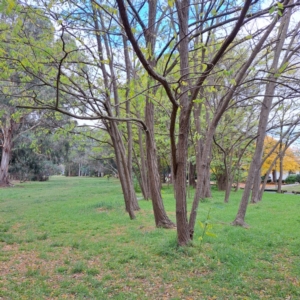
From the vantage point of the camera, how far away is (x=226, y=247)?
173 inches

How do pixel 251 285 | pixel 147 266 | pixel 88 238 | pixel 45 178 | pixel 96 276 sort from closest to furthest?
pixel 251 285 < pixel 96 276 < pixel 147 266 < pixel 88 238 < pixel 45 178

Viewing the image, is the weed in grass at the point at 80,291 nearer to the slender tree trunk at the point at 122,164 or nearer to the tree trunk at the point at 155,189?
the tree trunk at the point at 155,189

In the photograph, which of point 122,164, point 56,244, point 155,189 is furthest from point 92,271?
point 122,164

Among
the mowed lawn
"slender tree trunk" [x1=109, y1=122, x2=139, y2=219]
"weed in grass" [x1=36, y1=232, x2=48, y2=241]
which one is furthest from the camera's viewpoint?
"slender tree trunk" [x1=109, y1=122, x2=139, y2=219]

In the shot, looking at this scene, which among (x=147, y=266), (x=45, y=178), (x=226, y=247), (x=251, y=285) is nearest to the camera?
(x=251, y=285)

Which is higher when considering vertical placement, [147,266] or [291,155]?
[291,155]

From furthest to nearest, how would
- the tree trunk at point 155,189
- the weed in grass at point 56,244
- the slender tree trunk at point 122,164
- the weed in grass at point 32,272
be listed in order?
the slender tree trunk at point 122,164 → the tree trunk at point 155,189 → the weed in grass at point 56,244 → the weed in grass at point 32,272

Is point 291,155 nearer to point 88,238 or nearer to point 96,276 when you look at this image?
point 88,238

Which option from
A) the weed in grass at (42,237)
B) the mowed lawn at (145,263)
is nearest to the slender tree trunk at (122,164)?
the mowed lawn at (145,263)

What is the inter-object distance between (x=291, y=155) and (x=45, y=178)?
27.7 meters

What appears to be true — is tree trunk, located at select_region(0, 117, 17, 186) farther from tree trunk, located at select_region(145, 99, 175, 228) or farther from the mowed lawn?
tree trunk, located at select_region(145, 99, 175, 228)

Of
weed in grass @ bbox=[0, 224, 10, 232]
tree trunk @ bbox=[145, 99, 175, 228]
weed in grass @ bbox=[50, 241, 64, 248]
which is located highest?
tree trunk @ bbox=[145, 99, 175, 228]

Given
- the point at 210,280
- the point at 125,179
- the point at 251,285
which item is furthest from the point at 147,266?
the point at 125,179

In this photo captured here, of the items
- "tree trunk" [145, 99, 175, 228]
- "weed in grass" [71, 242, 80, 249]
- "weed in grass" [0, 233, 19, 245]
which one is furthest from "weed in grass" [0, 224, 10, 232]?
"tree trunk" [145, 99, 175, 228]
